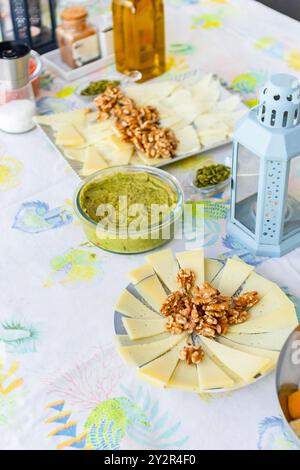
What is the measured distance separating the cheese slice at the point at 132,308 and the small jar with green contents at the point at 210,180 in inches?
11.9

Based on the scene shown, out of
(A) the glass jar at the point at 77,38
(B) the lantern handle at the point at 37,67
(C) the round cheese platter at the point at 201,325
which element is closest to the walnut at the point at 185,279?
(C) the round cheese platter at the point at 201,325

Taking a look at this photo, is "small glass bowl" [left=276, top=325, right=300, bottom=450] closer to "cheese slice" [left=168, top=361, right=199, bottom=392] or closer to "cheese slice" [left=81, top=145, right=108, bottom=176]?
"cheese slice" [left=168, top=361, right=199, bottom=392]

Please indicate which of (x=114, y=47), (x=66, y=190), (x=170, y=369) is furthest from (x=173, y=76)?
(x=170, y=369)

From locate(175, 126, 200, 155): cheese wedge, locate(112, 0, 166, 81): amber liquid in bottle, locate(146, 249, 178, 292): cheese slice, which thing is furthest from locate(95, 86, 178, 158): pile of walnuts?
locate(146, 249, 178, 292): cheese slice

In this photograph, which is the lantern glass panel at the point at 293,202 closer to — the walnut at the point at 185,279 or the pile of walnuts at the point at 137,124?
the walnut at the point at 185,279

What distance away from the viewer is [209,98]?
138 cm

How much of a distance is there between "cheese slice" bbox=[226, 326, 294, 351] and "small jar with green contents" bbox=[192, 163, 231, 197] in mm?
347

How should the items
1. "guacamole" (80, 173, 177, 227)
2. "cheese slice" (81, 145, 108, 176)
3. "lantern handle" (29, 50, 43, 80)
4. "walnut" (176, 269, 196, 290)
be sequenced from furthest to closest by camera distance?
"lantern handle" (29, 50, 43, 80)
"cheese slice" (81, 145, 108, 176)
"guacamole" (80, 173, 177, 227)
"walnut" (176, 269, 196, 290)

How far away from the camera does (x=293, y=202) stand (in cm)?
103

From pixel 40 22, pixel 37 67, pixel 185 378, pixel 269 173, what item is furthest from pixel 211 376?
pixel 40 22

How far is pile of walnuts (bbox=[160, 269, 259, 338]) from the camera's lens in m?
0.90

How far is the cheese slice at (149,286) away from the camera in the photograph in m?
0.96

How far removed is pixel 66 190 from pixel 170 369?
1.61 feet

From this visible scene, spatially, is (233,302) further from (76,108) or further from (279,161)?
(76,108)
